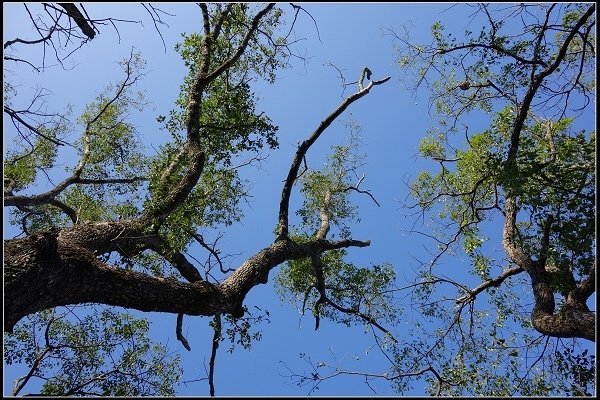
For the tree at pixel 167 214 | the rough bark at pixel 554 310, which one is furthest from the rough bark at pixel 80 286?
the rough bark at pixel 554 310

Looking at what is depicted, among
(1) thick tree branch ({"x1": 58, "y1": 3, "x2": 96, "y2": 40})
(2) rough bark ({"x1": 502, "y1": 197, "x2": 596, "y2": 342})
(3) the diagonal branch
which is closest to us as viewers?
(1) thick tree branch ({"x1": 58, "y1": 3, "x2": 96, "y2": 40})

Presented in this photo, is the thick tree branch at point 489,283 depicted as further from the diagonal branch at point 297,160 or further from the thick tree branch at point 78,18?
the thick tree branch at point 78,18

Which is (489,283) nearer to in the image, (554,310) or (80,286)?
(554,310)

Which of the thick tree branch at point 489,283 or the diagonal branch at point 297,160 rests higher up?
the diagonal branch at point 297,160

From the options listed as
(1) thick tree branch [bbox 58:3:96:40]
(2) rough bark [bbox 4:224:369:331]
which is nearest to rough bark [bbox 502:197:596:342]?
(2) rough bark [bbox 4:224:369:331]

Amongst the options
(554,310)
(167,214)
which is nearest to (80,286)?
(167,214)

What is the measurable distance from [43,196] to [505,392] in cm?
1108

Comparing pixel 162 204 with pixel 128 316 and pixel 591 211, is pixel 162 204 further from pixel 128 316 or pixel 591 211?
pixel 591 211

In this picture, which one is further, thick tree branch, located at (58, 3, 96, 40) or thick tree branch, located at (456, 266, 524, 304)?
thick tree branch, located at (456, 266, 524, 304)

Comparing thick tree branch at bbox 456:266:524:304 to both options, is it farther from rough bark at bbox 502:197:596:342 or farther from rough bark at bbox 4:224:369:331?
rough bark at bbox 4:224:369:331

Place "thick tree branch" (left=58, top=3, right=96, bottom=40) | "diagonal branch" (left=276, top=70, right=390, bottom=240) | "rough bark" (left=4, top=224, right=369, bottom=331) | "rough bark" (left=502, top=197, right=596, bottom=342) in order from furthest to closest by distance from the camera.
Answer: "diagonal branch" (left=276, top=70, right=390, bottom=240)
"rough bark" (left=502, top=197, right=596, bottom=342)
"thick tree branch" (left=58, top=3, right=96, bottom=40)
"rough bark" (left=4, top=224, right=369, bottom=331)

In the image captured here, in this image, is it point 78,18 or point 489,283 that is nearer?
point 78,18

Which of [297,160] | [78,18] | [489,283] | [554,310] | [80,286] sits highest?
[297,160]

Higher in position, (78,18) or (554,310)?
(78,18)
